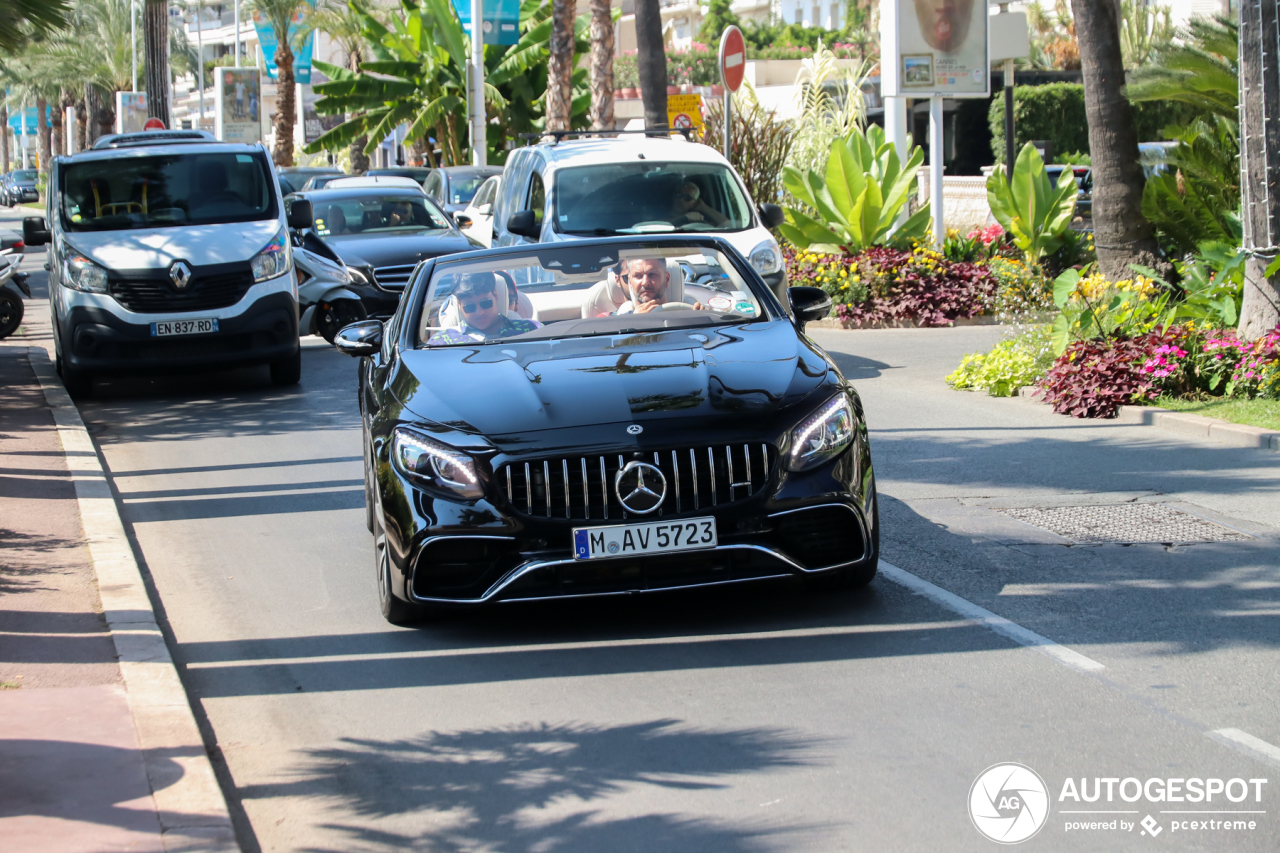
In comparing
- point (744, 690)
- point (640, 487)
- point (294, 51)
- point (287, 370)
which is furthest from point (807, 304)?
point (294, 51)

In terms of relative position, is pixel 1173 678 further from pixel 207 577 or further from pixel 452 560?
pixel 207 577

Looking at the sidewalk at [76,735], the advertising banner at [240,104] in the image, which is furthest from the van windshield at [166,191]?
the advertising banner at [240,104]

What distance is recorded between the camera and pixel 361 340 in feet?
24.5

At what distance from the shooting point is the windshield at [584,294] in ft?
22.6

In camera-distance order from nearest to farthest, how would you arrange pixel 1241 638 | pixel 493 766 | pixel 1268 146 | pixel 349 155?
pixel 493 766
pixel 1241 638
pixel 1268 146
pixel 349 155

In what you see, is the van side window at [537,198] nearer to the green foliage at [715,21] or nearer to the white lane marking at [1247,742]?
the white lane marking at [1247,742]

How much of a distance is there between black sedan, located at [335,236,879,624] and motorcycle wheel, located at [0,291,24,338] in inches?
A: 559

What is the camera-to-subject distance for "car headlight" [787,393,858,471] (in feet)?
18.7

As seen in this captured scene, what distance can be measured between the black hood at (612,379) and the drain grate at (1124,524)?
1.87 metres

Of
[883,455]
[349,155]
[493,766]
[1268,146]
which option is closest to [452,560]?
[493,766]

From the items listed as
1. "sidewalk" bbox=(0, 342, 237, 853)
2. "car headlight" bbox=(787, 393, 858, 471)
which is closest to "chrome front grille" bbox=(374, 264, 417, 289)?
"sidewalk" bbox=(0, 342, 237, 853)

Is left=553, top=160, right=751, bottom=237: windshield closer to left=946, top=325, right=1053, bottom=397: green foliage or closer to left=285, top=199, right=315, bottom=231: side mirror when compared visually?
left=285, top=199, right=315, bottom=231: side mirror

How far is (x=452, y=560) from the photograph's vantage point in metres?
5.63

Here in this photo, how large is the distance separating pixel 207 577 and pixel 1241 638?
4.64 meters
